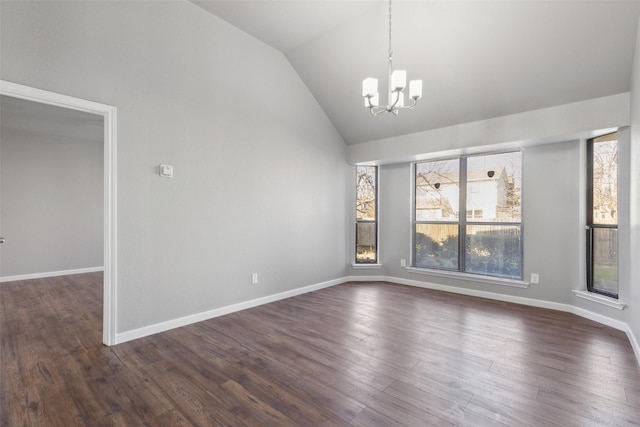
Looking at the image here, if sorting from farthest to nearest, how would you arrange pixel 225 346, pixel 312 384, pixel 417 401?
pixel 225 346 → pixel 312 384 → pixel 417 401

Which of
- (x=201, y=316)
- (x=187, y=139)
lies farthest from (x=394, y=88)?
(x=201, y=316)

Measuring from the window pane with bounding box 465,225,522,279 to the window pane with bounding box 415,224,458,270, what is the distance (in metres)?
0.22

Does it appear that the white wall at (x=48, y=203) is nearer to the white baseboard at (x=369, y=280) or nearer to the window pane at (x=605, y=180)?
the white baseboard at (x=369, y=280)

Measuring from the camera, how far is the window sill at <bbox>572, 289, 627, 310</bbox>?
130 inches

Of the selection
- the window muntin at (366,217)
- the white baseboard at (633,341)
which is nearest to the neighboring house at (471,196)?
the window muntin at (366,217)

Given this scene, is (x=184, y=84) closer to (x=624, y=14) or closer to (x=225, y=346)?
(x=225, y=346)

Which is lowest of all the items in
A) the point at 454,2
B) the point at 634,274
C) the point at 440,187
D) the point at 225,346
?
the point at 225,346

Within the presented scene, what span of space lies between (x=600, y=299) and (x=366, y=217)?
3460 millimetres

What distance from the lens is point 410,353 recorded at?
2732 mm

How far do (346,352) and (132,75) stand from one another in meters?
3.37

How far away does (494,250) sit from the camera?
467 centimetres

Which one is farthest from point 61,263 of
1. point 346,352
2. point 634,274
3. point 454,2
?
point 634,274

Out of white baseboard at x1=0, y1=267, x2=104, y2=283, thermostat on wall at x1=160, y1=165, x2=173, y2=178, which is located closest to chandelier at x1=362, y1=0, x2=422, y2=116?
thermostat on wall at x1=160, y1=165, x2=173, y2=178

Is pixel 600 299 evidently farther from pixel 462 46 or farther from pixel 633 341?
pixel 462 46
